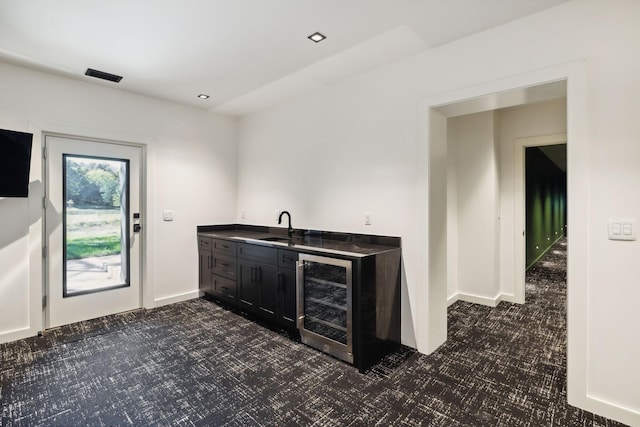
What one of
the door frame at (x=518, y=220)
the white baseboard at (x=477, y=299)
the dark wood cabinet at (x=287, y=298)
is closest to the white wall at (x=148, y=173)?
the dark wood cabinet at (x=287, y=298)

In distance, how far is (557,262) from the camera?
280 inches

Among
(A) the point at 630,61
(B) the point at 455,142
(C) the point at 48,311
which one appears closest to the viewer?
(A) the point at 630,61

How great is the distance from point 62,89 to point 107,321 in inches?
97.6

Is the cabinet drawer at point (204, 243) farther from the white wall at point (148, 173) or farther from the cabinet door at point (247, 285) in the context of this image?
the cabinet door at point (247, 285)

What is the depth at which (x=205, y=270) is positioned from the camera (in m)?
4.27

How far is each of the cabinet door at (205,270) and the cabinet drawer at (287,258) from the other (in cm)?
146

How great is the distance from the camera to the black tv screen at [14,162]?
283 cm

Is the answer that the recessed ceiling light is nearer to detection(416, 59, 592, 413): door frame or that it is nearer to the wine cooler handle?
detection(416, 59, 592, 413): door frame

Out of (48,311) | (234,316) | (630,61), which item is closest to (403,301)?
(234,316)

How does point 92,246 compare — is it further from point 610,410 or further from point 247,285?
point 610,410

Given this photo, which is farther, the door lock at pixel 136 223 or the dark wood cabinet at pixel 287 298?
the door lock at pixel 136 223

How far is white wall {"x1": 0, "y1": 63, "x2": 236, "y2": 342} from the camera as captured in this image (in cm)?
301

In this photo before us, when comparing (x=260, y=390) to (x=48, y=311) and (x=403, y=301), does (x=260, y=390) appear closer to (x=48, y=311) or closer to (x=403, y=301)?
(x=403, y=301)

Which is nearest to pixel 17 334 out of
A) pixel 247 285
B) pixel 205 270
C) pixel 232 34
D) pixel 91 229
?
pixel 91 229
